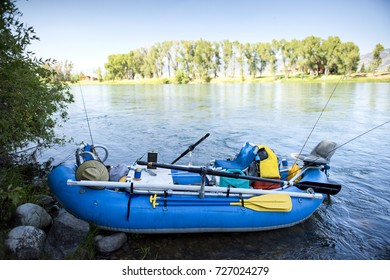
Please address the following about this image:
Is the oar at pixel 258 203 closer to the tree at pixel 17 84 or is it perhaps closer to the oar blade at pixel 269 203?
the oar blade at pixel 269 203

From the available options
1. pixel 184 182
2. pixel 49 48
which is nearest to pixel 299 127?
pixel 184 182

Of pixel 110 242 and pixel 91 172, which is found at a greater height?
pixel 91 172

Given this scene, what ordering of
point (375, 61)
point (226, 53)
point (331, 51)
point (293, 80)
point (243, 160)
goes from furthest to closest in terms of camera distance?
point (226, 53), point (293, 80), point (331, 51), point (375, 61), point (243, 160)

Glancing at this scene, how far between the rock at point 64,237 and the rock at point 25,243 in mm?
145

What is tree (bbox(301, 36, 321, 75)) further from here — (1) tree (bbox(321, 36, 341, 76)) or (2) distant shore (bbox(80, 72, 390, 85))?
(2) distant shore (bbox(80, 72, 390, 85))

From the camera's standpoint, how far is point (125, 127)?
11789mm

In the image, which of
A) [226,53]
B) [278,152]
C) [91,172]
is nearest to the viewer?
[91,172]

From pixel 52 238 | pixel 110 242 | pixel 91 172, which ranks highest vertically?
pixel 91 172

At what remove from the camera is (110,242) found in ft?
11.5

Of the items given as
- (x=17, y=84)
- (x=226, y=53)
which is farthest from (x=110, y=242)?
(x=226, y=53)

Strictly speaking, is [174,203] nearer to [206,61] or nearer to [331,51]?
[331,51]

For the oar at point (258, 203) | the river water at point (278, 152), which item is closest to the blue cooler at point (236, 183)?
the oar at point (258, 203)

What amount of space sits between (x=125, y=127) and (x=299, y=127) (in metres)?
6.95

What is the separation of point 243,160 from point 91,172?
242cm
